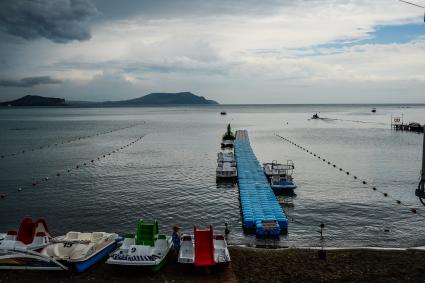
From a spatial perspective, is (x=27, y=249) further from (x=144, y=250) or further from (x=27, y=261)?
(x=144, y=250)

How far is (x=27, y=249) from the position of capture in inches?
844

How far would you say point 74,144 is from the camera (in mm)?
93438

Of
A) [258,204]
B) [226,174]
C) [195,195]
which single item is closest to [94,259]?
[258,204]

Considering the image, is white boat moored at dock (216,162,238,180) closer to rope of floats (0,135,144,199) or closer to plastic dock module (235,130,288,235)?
plastic dock module (235,130,288,235)

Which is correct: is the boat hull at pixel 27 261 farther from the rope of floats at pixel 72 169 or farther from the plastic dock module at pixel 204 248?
the rope of floats at pixel 72 169

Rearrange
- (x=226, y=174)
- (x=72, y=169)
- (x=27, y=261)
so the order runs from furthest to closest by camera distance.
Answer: (x=72, y=169)
(x=226, y=174)
(x=27, y=261)

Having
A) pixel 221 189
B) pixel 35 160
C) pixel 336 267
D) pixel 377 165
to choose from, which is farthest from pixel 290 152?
pixel 336 267

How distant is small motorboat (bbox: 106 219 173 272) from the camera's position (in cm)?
1967

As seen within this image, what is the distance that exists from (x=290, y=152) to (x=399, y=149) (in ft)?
76.5

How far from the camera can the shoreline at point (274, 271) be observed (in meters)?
19.5

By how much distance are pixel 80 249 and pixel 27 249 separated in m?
3.09

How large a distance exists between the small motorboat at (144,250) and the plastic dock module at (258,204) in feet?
32.1

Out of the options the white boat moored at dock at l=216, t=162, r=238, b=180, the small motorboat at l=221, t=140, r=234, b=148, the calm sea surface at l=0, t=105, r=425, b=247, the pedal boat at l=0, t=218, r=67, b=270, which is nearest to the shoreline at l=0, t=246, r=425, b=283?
the pedal boat at l=0, t=218, r=67, b=270

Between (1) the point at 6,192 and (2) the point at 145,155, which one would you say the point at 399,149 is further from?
(1) the point at 6,192
